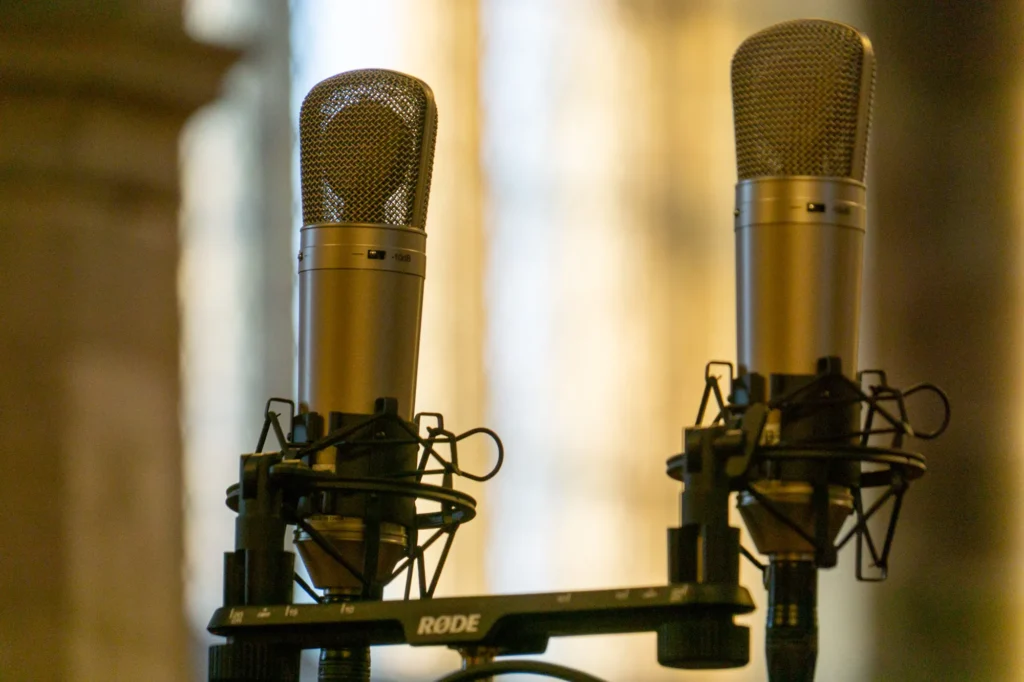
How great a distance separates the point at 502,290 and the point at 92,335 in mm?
843

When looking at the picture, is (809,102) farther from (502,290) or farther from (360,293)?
(502,290)

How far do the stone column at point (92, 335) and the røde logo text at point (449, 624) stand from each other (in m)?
1.76

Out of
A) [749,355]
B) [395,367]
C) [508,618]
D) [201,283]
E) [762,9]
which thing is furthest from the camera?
[201,283]

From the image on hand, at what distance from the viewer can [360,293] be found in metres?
1.61

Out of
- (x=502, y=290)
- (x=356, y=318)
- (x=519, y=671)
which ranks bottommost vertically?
(x=519, y=671)

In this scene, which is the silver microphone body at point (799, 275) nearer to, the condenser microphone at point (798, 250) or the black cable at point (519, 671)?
the condenser microphone at point (798, 250)

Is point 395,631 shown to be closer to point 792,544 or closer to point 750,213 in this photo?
point 792,544

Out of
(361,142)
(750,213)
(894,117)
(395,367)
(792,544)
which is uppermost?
(894,117)

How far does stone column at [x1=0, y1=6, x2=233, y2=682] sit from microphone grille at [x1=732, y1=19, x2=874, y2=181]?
1.87 metres

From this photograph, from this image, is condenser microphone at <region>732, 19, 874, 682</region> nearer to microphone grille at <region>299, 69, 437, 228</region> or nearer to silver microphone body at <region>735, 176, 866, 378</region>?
silver microphone body at <region>735, 176, 866, 378</region>

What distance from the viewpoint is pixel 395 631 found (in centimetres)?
132

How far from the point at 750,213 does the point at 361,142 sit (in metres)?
0.48

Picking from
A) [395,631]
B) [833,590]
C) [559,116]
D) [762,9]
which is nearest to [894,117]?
[762,9]

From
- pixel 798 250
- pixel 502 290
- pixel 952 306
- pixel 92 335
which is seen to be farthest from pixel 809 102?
pixel 92 335
